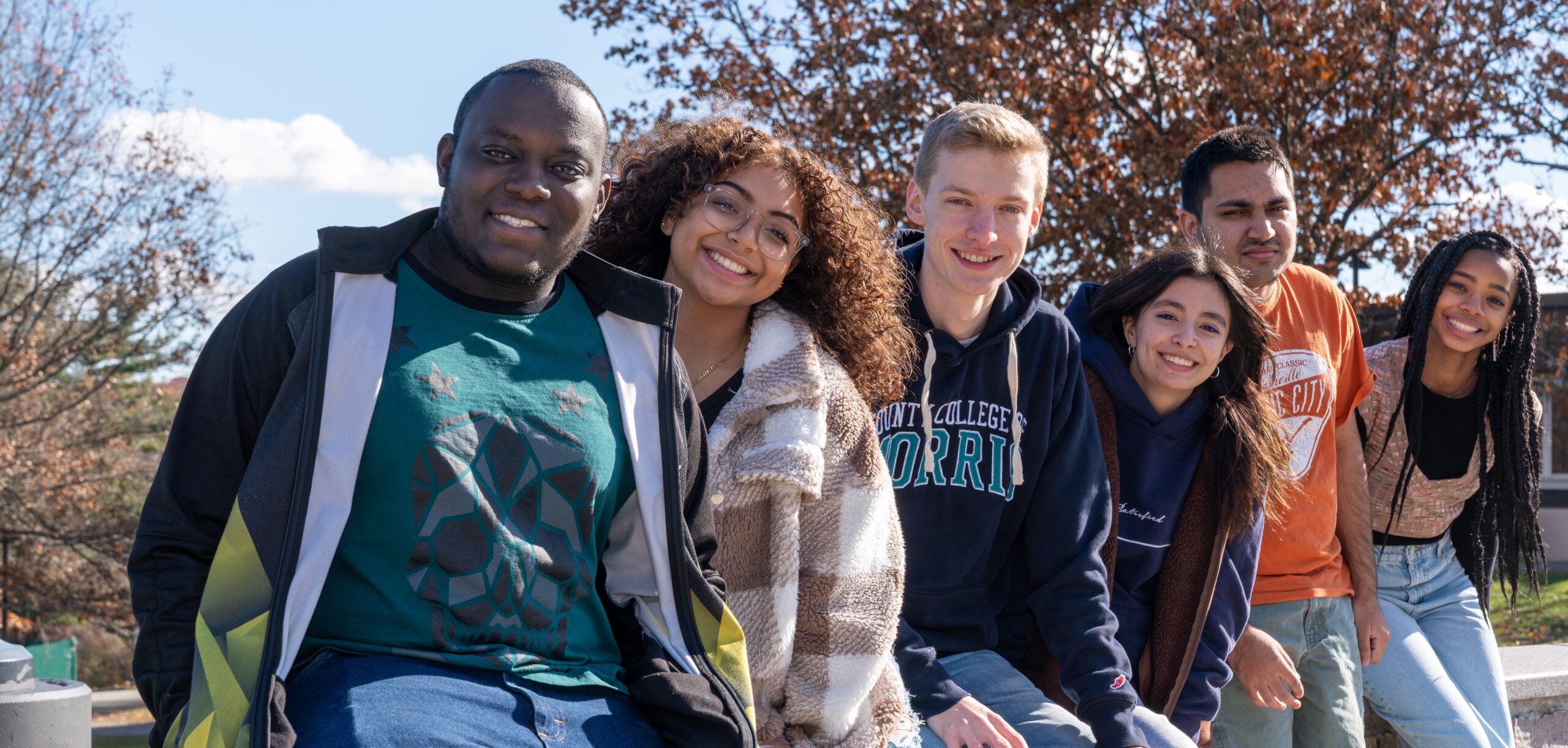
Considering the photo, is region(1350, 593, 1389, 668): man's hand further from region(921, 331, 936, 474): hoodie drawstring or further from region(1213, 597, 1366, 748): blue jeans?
region(921, 331, 936, 474): hoodie drawstring

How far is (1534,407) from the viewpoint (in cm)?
465

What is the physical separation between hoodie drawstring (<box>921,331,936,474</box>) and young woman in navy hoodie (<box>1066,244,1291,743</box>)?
1.88 ft

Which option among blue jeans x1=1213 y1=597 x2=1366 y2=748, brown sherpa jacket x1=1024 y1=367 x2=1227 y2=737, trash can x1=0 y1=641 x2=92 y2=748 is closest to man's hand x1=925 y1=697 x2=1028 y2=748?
brown sherpa jacket x1=1024 y1=367 x2=1227 y2=737

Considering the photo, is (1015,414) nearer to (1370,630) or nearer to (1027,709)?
(1027,709)

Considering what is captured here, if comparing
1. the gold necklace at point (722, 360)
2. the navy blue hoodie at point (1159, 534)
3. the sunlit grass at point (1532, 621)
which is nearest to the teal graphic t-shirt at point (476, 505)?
the gold necklace at point (722, 360)

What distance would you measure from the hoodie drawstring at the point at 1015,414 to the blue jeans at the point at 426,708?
1.51 metres

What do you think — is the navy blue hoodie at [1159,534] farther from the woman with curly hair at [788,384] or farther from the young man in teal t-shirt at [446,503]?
the young man in teal t-shirt at [446,503]

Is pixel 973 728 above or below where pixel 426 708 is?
below

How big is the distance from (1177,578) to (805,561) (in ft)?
4.35

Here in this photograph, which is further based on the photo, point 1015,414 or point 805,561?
point 1015,414

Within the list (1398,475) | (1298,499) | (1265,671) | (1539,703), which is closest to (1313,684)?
(1265,671)

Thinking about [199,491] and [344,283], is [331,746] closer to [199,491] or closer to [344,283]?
[199,491]

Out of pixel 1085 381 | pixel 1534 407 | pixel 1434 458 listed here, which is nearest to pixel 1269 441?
pixel 1085 381

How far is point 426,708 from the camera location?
1866 millimetres
